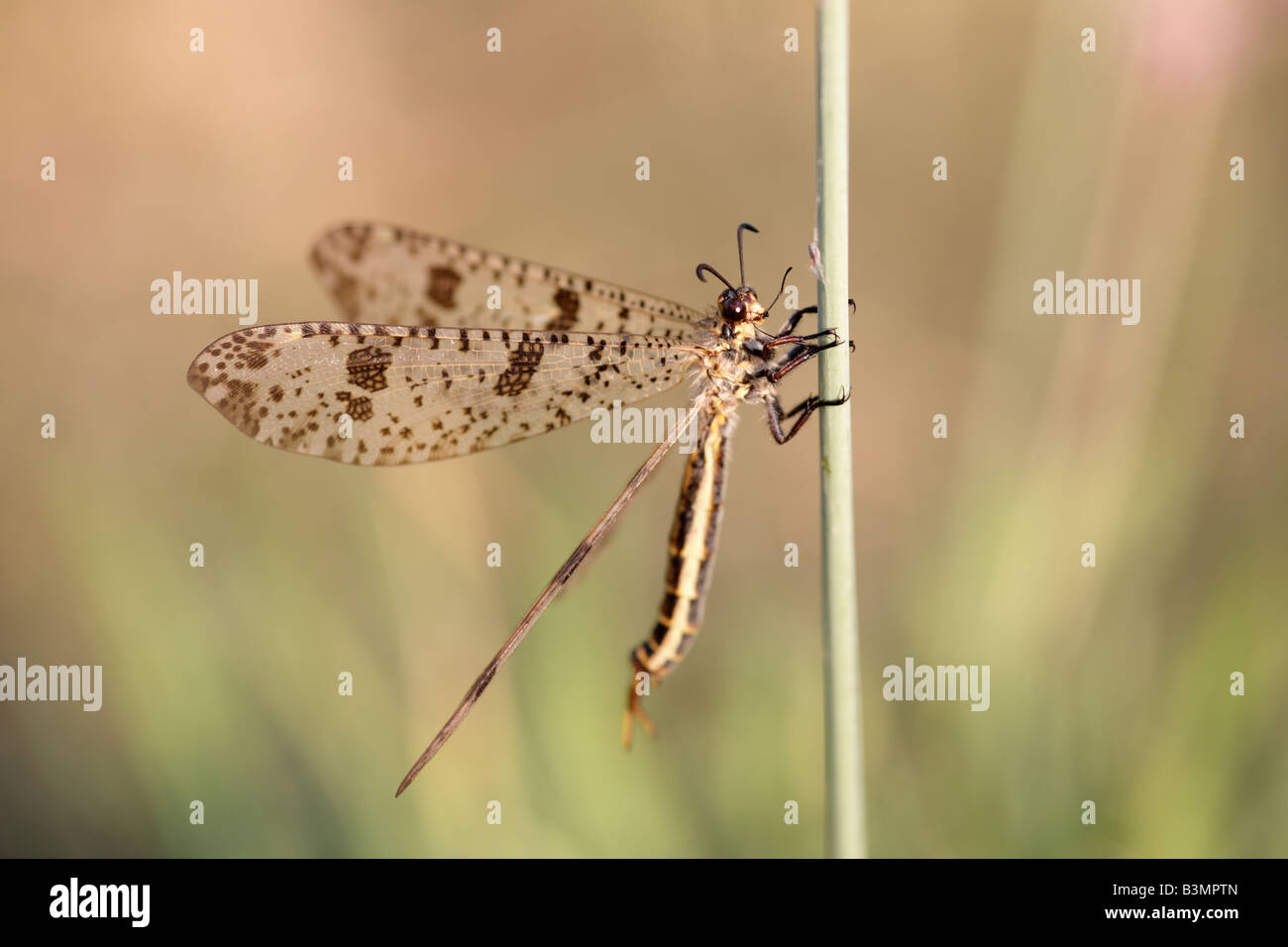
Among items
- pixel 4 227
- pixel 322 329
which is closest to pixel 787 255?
pixel 322 329

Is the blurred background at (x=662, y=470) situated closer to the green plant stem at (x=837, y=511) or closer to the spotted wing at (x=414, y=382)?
the spotted wing at (x=414, y=382)

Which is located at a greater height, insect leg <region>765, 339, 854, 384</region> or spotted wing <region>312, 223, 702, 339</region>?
spotted wing <region>312, 223, 702, 339</region>

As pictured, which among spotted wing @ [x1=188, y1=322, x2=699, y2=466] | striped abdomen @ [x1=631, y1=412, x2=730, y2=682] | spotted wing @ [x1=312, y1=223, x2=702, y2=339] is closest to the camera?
spotted wing @ [x1=188, y1=322, x2=699, y2=466]

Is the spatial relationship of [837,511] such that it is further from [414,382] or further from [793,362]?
[414,382]

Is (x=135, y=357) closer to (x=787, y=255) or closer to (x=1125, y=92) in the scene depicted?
(x=787, y=255)

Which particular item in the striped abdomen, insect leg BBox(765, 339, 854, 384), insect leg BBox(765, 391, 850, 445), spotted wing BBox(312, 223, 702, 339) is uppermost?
spotted wing BBox(312, 223, 702, 339)

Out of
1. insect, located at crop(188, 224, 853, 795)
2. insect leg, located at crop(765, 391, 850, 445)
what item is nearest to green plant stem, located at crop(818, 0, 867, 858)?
insect leg, located at crop(765, 391, 850, 445)

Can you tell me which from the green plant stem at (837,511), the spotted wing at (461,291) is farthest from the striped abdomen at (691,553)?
the green plant stem at (837,511)

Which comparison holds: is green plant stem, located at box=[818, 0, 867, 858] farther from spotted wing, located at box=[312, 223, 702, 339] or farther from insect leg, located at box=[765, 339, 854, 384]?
spotted wing, located at box=[312, 223, 702, 339]
